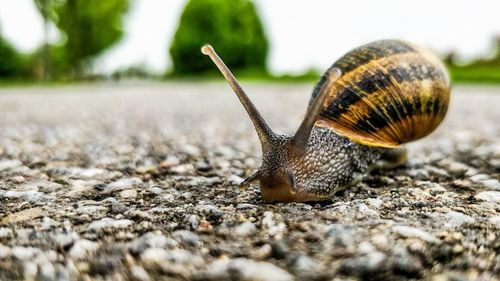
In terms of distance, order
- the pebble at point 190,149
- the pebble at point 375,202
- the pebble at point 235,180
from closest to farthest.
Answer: the pebble at point 375,202 < the pebble at point 235,180 < the pebble at point 190,149

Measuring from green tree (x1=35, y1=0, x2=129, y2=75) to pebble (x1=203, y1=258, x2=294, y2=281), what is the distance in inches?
1352

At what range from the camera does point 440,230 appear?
2.32 metres

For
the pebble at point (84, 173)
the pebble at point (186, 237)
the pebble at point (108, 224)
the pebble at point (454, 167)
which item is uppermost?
the pebble at point (454, 167)

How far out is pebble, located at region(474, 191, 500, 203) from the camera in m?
2.88

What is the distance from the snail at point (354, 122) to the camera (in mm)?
2758

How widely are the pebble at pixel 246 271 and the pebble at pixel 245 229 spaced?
1.04ft

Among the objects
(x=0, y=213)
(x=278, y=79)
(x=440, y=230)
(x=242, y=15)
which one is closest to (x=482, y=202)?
(x=440, y=230)

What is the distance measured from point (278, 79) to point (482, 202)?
77.1ft

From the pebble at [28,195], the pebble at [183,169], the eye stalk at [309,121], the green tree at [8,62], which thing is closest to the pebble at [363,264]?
the eye stalk at [309,121]

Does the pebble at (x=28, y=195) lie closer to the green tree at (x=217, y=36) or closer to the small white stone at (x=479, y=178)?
the small white stone at (x=479, y=178)

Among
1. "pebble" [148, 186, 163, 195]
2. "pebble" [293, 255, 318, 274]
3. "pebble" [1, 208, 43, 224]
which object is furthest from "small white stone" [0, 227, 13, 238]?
"pebble" [293, 255, 318, 274]

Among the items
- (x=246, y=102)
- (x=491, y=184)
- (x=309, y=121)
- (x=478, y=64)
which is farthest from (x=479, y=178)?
(x=478, y=64)

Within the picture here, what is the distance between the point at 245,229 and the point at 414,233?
727 millimetres

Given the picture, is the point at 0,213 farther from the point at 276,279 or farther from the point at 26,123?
the point at 26,123
